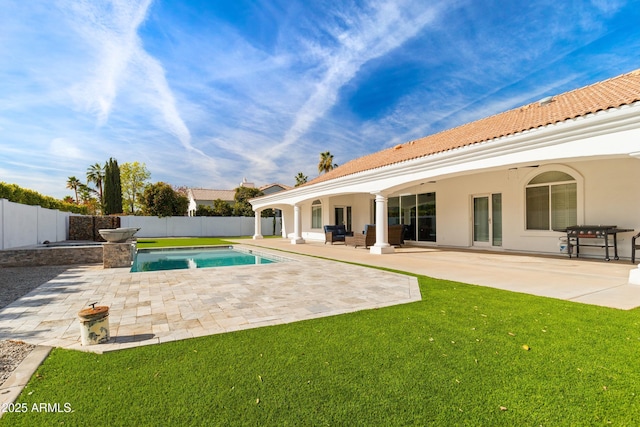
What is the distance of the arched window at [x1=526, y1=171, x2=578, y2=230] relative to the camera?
1016 centimetres

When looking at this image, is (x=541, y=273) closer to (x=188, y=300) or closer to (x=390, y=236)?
(x=390, y=236)

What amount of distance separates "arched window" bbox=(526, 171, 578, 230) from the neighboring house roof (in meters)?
42.4

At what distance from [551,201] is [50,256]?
17.5 metres

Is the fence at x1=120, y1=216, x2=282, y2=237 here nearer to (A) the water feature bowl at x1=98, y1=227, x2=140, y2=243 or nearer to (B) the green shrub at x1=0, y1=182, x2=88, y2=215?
(B) the green shrub at x1=0, y1=182, x2=88, y2=215

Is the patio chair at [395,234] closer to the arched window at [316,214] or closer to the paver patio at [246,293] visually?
the paver patio at [246,293]

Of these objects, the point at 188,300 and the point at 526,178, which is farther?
the point at 526,178

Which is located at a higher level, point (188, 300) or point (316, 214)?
point (316, 214)

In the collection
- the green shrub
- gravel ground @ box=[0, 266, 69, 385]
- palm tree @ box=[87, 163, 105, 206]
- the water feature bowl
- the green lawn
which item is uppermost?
palm tree @ box=[87, 163, 105, 206]

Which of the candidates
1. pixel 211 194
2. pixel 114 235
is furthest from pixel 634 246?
pixel 211 194

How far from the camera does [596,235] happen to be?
8.73 metres

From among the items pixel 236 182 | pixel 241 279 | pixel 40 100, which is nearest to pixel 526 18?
pixel 241 279

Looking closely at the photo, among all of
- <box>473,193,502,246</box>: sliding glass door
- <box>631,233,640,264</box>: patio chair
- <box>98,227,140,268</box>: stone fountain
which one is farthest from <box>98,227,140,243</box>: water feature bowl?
<box>631,233,640,264</box>: patio chair

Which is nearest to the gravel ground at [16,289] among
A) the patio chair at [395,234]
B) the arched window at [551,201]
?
the patio chair at [395,234]

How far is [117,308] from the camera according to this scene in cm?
503
